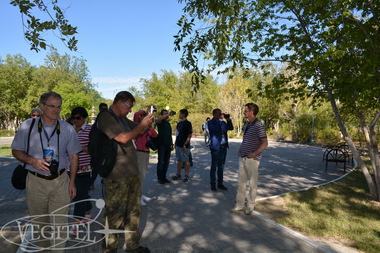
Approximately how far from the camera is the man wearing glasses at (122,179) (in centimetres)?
323

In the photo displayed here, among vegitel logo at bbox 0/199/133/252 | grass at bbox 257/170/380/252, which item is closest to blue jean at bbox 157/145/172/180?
vegitel logo at bbox 0/199/133/252

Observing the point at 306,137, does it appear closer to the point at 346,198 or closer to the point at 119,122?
the point at 346,198

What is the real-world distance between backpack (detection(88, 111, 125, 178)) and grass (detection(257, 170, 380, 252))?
3172 millimetres

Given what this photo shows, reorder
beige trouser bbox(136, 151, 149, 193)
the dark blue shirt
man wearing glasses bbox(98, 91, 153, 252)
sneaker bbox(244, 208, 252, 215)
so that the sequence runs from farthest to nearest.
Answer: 1. the dark blue shirt
2. beige trouser bbox(136, 151, 149, 193)
3. sneaker bbox(244, 208, 252, 215)
4. man wearing glasses bbox(98, 91, 153, 252)

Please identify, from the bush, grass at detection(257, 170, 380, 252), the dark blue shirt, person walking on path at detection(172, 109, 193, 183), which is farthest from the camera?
the bush

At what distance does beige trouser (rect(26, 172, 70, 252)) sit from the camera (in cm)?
301

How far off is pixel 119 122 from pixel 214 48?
2455 mm

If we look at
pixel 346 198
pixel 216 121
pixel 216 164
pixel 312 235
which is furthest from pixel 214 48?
pixel 346 198

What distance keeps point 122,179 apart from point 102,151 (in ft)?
1.36

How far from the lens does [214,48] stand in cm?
496


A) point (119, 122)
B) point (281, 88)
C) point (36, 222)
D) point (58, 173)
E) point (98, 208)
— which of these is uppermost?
point (281, 88)

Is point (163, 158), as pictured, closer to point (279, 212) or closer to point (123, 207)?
point (279, 212)

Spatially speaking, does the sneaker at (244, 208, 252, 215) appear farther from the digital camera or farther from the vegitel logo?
the digital camera

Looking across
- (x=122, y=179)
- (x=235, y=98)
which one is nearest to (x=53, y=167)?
(x=122, y=179)
